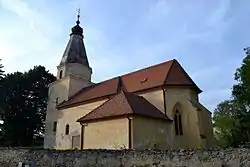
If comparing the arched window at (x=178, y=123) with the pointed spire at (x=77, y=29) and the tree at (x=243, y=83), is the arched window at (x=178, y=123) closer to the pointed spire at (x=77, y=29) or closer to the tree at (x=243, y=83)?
the tree at (x=243, y=83)

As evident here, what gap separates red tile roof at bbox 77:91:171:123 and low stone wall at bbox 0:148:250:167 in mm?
6394

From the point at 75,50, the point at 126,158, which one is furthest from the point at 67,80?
the point at 126,158

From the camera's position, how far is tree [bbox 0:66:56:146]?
111ft

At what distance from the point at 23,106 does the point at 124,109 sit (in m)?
21.8

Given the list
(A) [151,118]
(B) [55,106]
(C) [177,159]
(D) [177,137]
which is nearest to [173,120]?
(D) [177,137]

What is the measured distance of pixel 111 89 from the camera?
26062mm

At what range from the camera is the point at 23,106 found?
1411 inches

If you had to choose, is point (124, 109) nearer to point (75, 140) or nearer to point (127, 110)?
point (127, 110)

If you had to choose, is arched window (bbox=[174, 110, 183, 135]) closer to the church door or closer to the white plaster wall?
the white plaster wall

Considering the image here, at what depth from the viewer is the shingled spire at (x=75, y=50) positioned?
31.6m

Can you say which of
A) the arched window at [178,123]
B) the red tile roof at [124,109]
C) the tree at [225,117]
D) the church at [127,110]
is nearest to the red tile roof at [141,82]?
the church at [127,110]

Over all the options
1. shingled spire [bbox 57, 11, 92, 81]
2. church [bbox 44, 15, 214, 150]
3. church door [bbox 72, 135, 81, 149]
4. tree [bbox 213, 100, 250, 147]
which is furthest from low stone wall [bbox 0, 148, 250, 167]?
tree [bbox 213, 100, 250, 147]

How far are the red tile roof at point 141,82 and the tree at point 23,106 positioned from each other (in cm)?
829

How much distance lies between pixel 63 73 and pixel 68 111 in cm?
531
